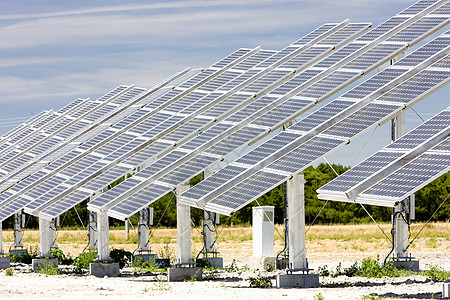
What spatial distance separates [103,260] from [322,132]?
980 cm

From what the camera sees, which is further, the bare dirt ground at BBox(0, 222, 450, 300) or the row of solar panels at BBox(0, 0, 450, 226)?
the row of solar panels at BBox(0, 0, 450, 226)

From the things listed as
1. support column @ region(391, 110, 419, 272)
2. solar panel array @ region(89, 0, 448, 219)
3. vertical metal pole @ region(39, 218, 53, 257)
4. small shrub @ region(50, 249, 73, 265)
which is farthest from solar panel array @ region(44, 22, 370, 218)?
small shrub @ region(50, 249, 73, 265)

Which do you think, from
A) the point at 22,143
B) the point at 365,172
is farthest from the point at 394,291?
the point at 22,143

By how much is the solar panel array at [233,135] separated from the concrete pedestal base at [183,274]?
2.38 m

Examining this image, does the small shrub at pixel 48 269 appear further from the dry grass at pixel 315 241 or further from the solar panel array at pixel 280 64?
the dry grass at pixel 315 241

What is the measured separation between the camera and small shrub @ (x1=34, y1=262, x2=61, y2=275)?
26.7 meters

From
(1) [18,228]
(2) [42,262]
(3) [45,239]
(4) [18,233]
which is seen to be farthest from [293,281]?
(4) [18,233]

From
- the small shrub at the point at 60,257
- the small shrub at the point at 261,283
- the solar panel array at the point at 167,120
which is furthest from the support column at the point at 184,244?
the small shrub at the point at 60,257

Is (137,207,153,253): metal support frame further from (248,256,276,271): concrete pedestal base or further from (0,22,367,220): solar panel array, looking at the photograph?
(248,256,276,271): concrete pedestal base

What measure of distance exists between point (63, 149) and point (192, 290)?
1568cm

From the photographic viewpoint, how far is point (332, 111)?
20.5 m

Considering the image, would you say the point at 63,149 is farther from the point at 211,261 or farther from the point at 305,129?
the point at 305,129

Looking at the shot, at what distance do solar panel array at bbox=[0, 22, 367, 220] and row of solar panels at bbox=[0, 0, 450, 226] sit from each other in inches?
2.2

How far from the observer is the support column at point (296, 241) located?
19625 millimetres
